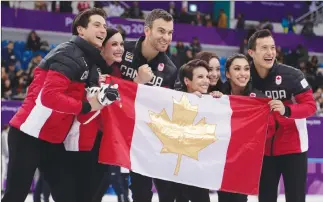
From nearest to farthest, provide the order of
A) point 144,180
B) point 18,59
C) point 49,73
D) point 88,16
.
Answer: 1. point 49,73
2. point 88,16
3. point 144,180
4. point 18,59

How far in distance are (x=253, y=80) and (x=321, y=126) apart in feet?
17.8

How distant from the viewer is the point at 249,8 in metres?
21.6

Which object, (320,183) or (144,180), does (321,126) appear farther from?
(144,180)

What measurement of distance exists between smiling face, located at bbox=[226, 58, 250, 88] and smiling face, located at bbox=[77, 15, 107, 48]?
128 cm

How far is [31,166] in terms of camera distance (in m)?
3.95

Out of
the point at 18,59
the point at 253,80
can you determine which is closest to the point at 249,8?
the point at 18,59

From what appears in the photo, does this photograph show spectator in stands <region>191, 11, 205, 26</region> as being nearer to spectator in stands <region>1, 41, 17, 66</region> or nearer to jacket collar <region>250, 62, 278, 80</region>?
spectator in stands <region>1, 41, 17, 66</region>

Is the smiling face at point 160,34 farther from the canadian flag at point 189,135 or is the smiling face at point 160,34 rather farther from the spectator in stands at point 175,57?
the spectator in stands at point 175,57

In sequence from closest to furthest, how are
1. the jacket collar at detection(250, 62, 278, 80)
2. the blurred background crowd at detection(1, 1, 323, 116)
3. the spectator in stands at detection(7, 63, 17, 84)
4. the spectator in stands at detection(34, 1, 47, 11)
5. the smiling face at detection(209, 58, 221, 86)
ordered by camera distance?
1. the jacket collar at detection(250, 62, 278, 80)
2. the smiling face at detection(209, 58, 221, 86)
3. the spectator in stands at detection(7, 63, 17, 84)
4. the blurred background crowd at detection(1, 1, 323, 116)
5. the spectator in stands at detection(34, 1, 47, 11)

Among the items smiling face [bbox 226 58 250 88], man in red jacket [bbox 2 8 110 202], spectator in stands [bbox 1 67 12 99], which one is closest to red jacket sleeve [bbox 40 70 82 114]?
man in red jacket [bbox 2 8 110 202]

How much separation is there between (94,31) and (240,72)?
1.39m

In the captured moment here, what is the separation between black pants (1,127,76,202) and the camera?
3.90m

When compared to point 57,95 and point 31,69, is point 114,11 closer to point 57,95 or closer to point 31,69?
point 31,69

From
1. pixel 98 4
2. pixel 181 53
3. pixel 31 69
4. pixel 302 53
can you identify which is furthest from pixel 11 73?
pixel 302 53
